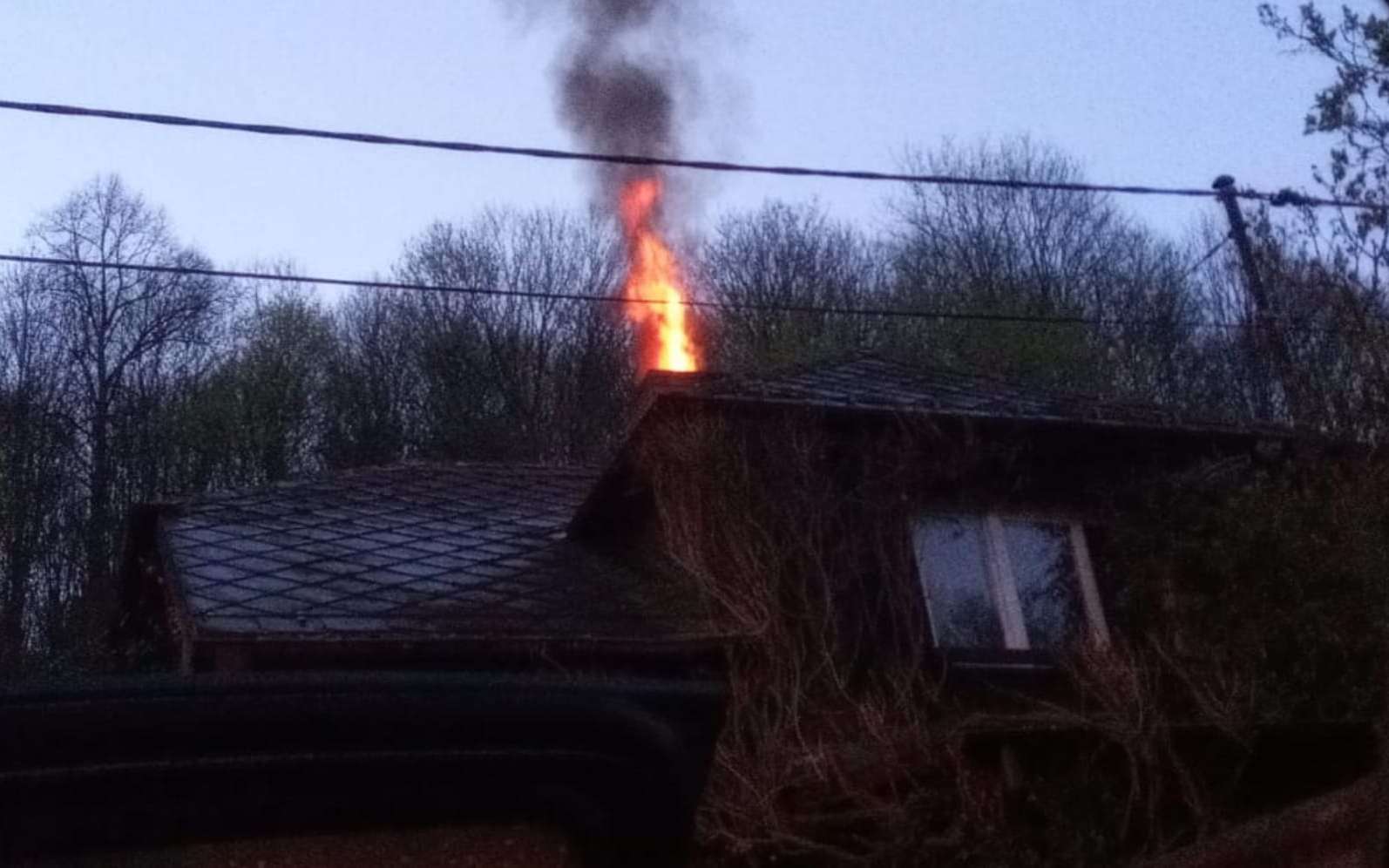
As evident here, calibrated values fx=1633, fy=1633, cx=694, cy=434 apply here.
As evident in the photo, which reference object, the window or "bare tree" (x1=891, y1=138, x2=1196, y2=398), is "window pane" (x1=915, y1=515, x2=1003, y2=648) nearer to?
the window

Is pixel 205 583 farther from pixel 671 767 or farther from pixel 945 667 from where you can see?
pixel 671 767

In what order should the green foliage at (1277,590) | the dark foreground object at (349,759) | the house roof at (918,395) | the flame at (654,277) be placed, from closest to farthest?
the dark foreground object at (349,759)
the green foliage at (1277,590)
the house roof at (918,395)
the flame at (654,277)

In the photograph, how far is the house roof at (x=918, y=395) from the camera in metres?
11.4

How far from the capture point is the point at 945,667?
10711mm

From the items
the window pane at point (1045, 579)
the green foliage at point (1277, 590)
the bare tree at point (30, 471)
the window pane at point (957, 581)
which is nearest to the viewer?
the green foliage at point (1277, 590)

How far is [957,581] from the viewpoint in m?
11.6

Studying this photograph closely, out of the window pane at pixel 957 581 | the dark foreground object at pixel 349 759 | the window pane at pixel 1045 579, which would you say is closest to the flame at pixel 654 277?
the window pane at pixel 957 581

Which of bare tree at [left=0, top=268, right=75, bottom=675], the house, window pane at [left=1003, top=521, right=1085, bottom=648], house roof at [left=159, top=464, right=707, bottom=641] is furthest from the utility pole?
bare tree at [left=0, top=268, right=75, bottom=675]

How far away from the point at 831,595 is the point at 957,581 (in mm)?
1324

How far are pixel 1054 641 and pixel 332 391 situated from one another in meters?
29.6

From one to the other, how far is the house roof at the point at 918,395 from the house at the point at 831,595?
43mm

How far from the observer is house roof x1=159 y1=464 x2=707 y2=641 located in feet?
33.6

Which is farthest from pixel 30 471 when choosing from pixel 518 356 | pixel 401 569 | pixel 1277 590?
pixel 1277 590

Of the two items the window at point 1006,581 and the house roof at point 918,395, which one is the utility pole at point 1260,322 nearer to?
the house roof at point 918,395
